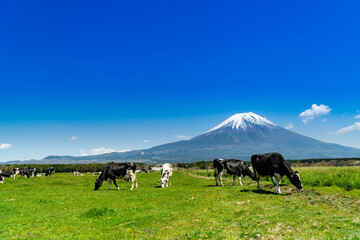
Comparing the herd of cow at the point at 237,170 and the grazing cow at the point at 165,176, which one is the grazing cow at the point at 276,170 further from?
the grazing cow at the point at 165,176

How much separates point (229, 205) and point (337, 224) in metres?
5.75

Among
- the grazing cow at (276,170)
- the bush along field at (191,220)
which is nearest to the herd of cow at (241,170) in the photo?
the grazing cow at (276,170)

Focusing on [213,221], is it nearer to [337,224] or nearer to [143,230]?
[143,230]

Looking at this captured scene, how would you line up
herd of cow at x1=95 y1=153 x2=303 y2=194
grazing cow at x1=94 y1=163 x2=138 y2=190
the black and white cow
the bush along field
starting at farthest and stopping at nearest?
the black and white cow < grazing cow at x1=94 y1=163 x2=138 y2=190 < herd of cow at x1=95 y1=153 x2=303 y2=194 < the bush along field

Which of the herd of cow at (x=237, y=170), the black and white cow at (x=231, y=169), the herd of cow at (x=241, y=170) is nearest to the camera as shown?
the herd of cow at (x=241, y=170)

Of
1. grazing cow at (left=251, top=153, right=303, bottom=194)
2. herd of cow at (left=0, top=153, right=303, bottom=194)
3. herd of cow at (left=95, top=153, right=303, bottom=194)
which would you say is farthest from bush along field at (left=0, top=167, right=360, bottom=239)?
herd of cow at (left=95, top=153, right=303, bottom=194)

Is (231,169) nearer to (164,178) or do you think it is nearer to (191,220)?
(164,178)

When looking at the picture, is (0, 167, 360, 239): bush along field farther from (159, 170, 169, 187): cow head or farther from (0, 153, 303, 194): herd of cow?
(159, 170, 169, 187): cow head

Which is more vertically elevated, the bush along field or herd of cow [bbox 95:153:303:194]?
herd of cow [bbox 95:153:303:194]

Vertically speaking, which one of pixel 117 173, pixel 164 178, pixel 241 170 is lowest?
pixel 164 178

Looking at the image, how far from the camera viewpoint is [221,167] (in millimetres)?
24906

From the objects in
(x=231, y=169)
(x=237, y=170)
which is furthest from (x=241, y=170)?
(x=231, y=169)

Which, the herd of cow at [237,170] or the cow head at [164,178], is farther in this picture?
the cow head at [164,178]

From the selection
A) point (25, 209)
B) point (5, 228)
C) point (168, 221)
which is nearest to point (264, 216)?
point (168, 221)
